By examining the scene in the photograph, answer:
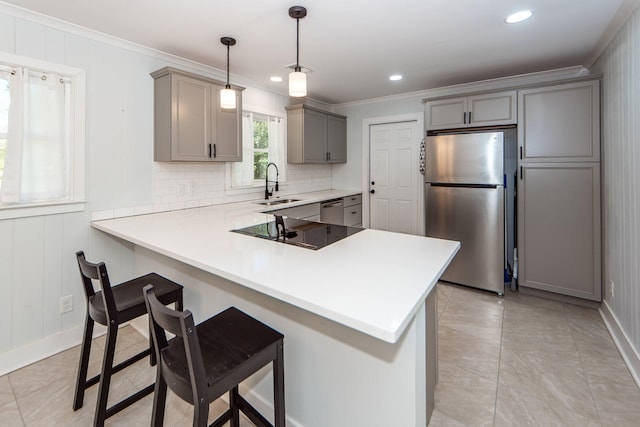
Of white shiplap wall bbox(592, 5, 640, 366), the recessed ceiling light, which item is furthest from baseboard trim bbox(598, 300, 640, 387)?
the recessed ceiling light

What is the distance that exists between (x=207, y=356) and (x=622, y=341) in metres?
2.83

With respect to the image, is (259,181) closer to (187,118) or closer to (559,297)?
(187,118)

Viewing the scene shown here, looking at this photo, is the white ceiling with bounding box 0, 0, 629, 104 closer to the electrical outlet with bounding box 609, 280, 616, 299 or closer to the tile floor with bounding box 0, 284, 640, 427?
the electrical outlet with bounding box 609, 280, 616, 299

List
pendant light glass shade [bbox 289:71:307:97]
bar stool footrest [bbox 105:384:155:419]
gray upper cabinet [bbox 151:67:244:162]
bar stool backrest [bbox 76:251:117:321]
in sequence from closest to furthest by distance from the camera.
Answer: bar stool backrest [bbox 76:251:117:321]
bar stool footrest [bbox 105:384:155:419]
pendant light glass shade [bbox 289:71:307:97]
gray upper cabinet [bbox 151:67:244:162]

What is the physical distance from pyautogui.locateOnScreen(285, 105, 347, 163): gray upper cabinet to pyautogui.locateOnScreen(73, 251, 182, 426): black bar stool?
2718 millimetres

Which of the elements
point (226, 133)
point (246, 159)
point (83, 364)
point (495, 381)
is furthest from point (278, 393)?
point (246, 159)

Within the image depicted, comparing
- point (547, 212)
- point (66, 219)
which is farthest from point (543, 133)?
point (66, 219)

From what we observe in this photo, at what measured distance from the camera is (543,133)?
304cm

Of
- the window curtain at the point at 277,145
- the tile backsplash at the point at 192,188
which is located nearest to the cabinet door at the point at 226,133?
the tile backsplash at the point at 192,188

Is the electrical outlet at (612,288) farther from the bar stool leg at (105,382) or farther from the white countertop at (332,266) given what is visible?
the bar stool leg at (105,382)

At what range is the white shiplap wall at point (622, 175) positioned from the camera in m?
2.05

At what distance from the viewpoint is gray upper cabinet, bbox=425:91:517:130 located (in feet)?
10.5

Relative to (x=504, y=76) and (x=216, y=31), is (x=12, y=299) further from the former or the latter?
(x=504, y=76)

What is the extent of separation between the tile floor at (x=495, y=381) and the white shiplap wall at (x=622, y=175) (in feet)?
1.02
